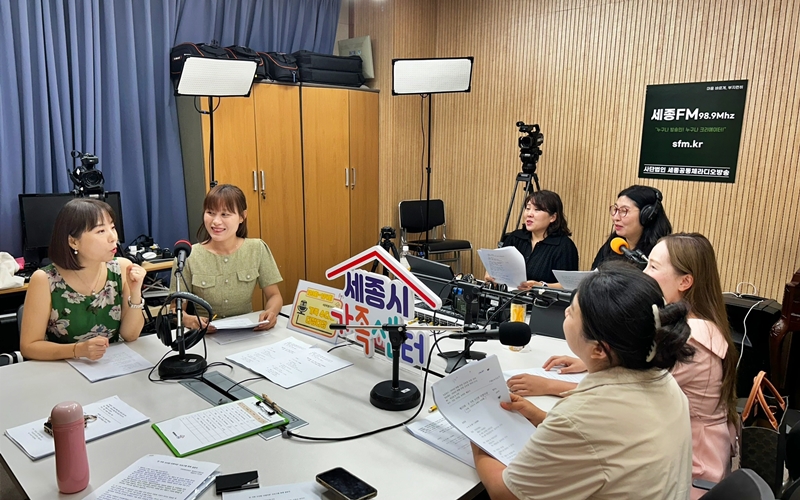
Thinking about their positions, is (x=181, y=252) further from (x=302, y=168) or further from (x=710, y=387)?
(x=302, y=168)

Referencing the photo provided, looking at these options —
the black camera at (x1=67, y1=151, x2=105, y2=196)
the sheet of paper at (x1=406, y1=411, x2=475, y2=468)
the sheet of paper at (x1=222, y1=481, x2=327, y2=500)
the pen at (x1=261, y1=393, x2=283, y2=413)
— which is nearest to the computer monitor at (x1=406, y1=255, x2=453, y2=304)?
the sheet of paper at (x1=406, y1=411, x2=475, y2=468)

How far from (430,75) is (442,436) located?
10.6ft

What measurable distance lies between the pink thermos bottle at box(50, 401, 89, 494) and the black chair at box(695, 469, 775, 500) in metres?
1.31

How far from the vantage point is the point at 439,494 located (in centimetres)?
122

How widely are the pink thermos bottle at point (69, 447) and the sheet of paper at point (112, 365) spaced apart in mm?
609

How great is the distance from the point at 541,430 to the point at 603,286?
32 centimetres

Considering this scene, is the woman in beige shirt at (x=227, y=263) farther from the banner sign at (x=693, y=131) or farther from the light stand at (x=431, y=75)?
the banner sign at (x=693, y=131)

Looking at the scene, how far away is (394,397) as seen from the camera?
1.61 meters

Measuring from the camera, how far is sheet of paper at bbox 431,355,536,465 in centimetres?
136

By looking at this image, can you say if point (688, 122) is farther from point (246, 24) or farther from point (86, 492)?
point (86, 492)

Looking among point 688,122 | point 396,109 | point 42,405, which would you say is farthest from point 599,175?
point 42,405

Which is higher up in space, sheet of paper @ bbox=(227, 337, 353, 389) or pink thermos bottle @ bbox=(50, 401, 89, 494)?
pink thermos bottle @ bbox=(50, 401, 89, 494)

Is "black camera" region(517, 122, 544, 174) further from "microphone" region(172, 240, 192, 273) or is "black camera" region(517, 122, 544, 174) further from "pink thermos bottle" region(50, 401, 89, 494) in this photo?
"pink thermos bottle" region(50, 401, 89, 494)

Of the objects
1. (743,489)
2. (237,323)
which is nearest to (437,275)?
(237,323)
